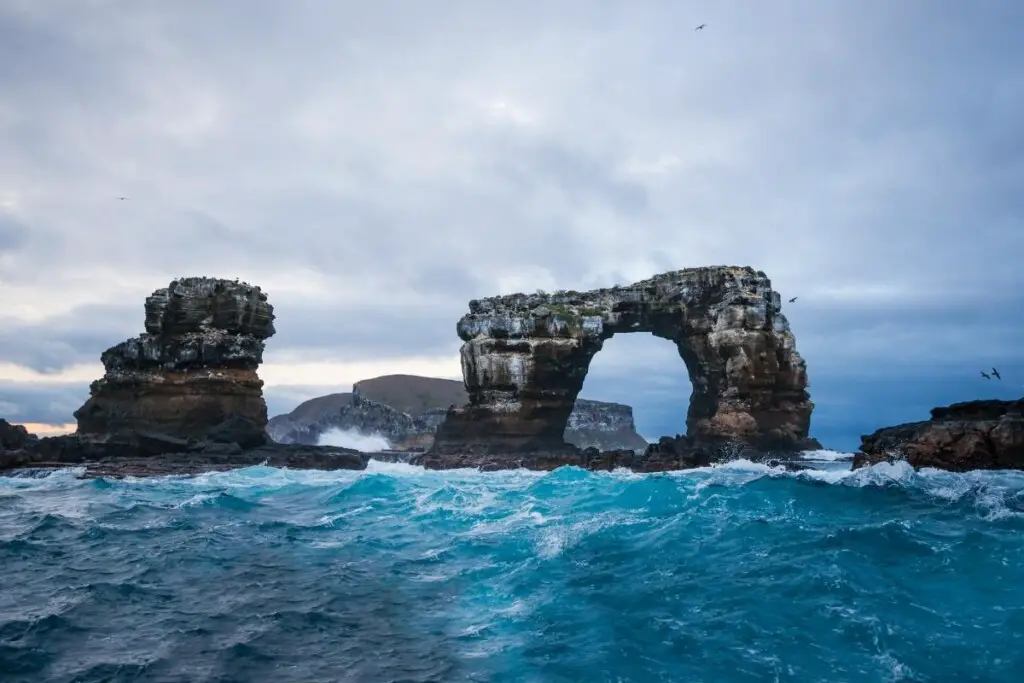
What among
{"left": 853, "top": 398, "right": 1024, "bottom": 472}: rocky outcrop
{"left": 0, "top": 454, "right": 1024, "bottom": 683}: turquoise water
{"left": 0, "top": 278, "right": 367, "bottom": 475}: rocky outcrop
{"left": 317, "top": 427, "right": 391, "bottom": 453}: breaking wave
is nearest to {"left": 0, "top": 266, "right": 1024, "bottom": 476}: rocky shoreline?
{"left": 0, "top": 278, "right": 367, "bottom": 475}: rocky outcrop

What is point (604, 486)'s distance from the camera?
2359cm

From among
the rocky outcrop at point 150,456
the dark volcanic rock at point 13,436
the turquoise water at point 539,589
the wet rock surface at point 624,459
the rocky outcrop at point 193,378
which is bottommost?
the turquoise water at point 539,589

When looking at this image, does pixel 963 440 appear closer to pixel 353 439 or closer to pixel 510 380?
pixel 510 380

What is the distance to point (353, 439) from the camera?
89688mm

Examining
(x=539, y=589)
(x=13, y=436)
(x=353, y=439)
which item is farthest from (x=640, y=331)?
(x=353, y=439)

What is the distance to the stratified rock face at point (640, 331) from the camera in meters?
43.8

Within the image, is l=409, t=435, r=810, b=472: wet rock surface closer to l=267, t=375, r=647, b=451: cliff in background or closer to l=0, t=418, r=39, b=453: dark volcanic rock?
l=0, t=418, r=39, b=453: dark volcanic rock

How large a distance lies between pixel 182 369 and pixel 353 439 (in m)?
46.8

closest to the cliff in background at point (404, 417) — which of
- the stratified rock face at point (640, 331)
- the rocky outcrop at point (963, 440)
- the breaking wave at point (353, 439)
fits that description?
the breaking wave at point (353, 439)

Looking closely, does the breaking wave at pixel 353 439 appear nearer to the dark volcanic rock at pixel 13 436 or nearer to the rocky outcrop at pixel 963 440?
the dark volcanic rock at pixel 13 436

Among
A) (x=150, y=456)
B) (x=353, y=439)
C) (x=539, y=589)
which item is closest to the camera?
(x=539, y=589)

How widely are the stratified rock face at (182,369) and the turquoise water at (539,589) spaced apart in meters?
25.5

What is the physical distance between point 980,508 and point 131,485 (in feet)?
85.5

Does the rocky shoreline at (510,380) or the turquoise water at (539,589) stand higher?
the rocky shoreline at (510,380)
